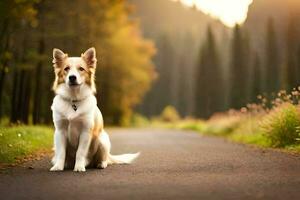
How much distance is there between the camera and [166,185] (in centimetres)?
827

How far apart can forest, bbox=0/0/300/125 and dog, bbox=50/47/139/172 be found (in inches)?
391

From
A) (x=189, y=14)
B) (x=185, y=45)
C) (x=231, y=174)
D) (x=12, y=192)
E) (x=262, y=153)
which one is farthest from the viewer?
(x=189, y=14)

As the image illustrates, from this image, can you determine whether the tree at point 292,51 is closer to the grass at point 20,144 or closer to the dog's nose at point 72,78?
the grass at point 20,144

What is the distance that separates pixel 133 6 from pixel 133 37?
610cm

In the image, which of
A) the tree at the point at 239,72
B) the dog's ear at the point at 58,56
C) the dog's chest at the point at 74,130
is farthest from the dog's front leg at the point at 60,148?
the tree at the point at 239,72

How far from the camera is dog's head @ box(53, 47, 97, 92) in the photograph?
33.0 feet

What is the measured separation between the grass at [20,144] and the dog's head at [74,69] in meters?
2.76

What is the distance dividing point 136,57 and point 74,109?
3559 centimetres

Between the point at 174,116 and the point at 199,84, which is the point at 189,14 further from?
the point at 174,116

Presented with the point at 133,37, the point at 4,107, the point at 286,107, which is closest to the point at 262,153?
the point at 286,107

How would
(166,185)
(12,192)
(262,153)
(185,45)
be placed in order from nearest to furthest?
(12,192) < (166,185) < (262,153) < (185,45)

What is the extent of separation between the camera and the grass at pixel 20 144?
12602mm

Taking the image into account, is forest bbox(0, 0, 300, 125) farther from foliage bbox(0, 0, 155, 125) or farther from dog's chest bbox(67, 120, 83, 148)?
dog's chest bbox(67, 120, 83, 148)

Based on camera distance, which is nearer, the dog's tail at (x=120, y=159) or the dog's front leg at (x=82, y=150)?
the dog's front leg at (x=82, y=150)
